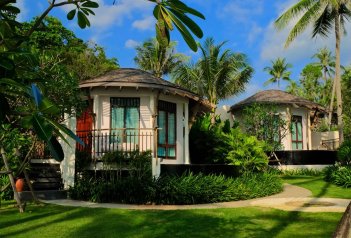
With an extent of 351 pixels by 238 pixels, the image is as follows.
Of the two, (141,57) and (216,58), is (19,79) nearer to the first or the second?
(216,58)

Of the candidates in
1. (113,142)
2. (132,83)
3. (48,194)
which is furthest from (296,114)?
(48,194)

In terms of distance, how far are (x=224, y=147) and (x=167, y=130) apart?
2996 mm

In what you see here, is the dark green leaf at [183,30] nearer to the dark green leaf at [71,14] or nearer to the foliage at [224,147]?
the dark green leaf at [71,14]

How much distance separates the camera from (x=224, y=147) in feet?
65.0

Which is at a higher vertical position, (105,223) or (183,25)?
(183,25)

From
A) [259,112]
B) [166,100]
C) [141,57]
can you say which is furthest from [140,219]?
[141,57]

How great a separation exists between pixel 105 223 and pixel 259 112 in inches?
582

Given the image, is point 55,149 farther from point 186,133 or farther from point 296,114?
point 296,114

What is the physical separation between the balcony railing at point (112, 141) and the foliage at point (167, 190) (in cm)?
133

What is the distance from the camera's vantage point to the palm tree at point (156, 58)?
42.6m

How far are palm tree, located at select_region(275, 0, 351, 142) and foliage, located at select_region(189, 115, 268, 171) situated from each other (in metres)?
7.78

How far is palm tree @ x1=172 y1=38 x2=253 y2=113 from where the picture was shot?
30.6m

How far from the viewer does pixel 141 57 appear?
43.5 metres

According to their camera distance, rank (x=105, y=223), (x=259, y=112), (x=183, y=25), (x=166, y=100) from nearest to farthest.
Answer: (x=183, y=25) → (x=105, y=223) → (x=166, y=100) → (x=259, y=112)
